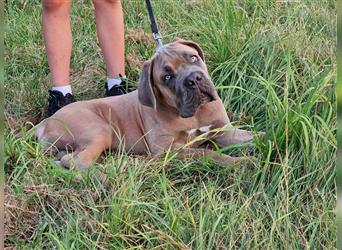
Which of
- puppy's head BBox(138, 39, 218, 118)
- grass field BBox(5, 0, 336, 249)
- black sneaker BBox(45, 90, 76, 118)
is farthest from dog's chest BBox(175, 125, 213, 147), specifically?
black sneaker BBox(45, 90, 76, 118)

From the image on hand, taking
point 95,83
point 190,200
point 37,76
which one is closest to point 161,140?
point 190,200

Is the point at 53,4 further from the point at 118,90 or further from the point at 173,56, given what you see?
the point at 173,56

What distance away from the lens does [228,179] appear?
2873 mm

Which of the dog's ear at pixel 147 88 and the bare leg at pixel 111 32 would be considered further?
the bare leg at pixel 111 32

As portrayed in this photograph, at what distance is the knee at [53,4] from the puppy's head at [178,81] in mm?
806

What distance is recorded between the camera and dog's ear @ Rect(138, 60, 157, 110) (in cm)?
327

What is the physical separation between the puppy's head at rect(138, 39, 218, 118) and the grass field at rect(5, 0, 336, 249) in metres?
0.31

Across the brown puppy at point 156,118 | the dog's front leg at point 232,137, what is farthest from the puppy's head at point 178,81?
the dog's front leg at point 232,137

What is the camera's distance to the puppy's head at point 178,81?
10.2 feet

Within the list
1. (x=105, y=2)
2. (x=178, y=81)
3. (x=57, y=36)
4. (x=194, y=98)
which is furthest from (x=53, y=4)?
(x=194, y=98)

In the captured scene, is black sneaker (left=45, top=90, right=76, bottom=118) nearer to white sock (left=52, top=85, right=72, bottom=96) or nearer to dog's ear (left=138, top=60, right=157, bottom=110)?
white sock (left=52, top=85, right=72, bottom=96)

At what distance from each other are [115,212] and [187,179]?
0.57m

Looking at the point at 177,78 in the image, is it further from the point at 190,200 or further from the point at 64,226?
the point at 64,226

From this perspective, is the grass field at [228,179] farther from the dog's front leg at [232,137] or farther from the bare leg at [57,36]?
the bare leg at [57,36]
